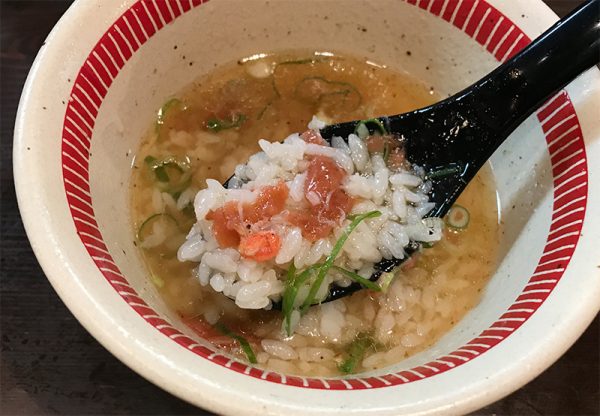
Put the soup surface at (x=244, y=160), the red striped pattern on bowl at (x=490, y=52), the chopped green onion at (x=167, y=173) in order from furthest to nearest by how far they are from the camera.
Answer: the chopped green onion at (x=167, y=173) → the soup surface at (x=244, y=160) → the red striped pattern on bowl at (x=490, y=52)

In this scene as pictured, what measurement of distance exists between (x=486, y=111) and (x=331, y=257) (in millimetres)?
436

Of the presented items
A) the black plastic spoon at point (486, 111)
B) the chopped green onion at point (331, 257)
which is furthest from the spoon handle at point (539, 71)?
the chopped green onion at point (331, 257)

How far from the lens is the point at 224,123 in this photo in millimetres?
1434

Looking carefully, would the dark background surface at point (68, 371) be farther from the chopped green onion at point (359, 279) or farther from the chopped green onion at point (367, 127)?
the chopped green onion at point (367, 127)

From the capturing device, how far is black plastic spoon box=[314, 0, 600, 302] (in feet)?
3.58

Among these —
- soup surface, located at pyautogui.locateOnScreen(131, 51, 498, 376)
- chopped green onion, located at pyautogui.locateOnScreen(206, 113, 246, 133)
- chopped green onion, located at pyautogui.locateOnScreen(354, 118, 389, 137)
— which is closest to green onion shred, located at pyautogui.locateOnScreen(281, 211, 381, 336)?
soup surface, located at pyautogui.locateOnScreen(131, 51, 498, 376)

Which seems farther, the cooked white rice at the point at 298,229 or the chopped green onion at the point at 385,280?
the chopped green onion at the point at 385,280

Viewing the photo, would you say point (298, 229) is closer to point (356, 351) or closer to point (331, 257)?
point (331, 257)

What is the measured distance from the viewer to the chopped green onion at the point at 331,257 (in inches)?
42.6

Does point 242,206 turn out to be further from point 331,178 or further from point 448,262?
point 448,262

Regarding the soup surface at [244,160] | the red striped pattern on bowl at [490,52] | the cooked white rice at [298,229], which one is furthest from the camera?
the soup surface at [244,160]

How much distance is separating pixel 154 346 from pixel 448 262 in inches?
28.7

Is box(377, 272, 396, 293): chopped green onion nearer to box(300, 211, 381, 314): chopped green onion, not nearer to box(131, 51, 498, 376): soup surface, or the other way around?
box(131, 51, 498, 376): soup surface

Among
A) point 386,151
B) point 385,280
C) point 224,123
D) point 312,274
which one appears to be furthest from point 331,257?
point 224,123
